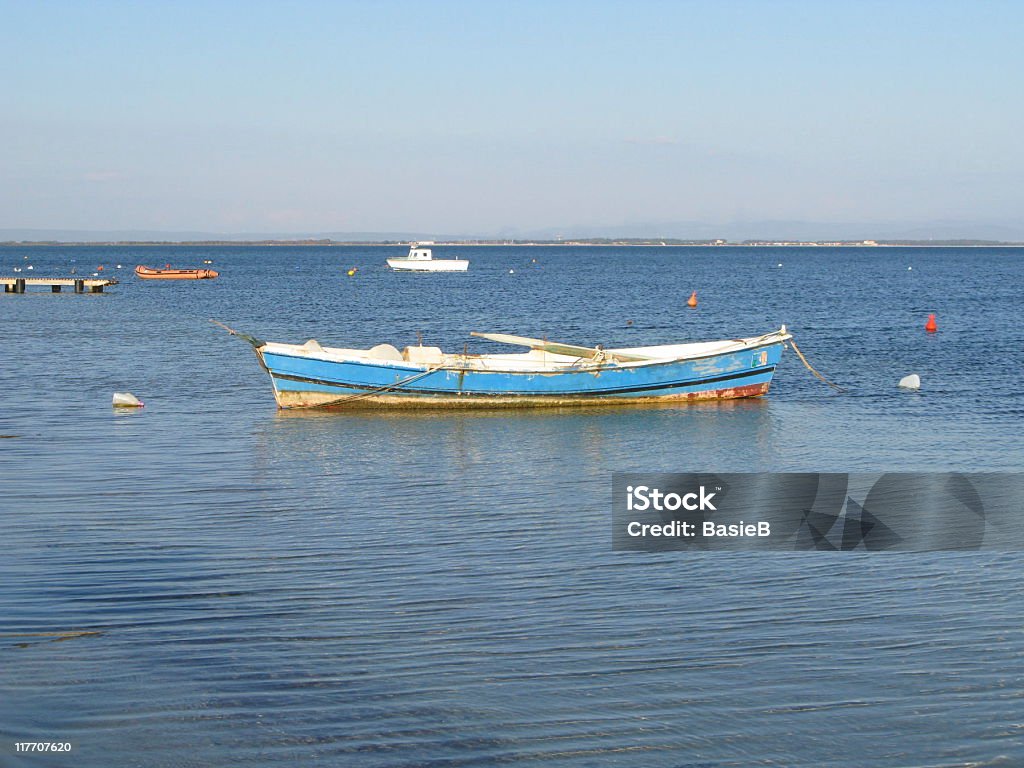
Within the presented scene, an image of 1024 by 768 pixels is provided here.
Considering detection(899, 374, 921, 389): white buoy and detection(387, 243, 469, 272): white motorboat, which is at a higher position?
detection(387, 243, 469, 272): white motorboat

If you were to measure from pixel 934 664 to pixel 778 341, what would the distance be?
19.5m

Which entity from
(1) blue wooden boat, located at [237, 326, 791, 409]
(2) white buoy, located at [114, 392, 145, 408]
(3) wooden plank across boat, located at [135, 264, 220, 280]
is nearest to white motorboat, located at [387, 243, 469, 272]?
(3) wooden plank across boat, located at [135, 264, 220, 280]

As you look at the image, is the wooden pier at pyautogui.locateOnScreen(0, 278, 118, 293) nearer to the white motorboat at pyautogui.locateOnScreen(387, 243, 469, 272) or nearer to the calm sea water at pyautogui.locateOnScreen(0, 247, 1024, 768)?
the white motorboat at pyautogui.locateOnScreen(387, 243, 469, 272)

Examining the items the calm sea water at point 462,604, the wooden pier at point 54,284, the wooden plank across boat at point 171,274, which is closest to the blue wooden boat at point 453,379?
the calm sea water at point 462,604

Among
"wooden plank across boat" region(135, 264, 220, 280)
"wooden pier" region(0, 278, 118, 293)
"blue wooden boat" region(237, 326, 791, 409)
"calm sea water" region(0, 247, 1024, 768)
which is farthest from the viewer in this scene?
"wooden plank across boat" region(135, 264, 220, 280)

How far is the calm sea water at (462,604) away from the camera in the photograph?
885cm

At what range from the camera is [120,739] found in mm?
8641

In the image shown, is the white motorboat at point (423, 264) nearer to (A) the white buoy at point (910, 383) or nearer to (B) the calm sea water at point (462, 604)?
(A) the white buoy at point (910, 383)

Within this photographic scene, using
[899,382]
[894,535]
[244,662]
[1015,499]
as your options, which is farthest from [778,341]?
[244,662]

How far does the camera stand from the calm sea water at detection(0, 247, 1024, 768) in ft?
29.0

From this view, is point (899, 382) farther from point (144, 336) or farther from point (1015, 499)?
point (144, 336)

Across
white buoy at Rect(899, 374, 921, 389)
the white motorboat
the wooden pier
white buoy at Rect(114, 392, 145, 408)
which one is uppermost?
the white motorboat

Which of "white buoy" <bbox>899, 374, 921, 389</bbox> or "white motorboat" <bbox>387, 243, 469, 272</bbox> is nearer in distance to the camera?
"white buoy" <bbox>899, 374, 921, 389</bbox>

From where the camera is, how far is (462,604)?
12.0m
